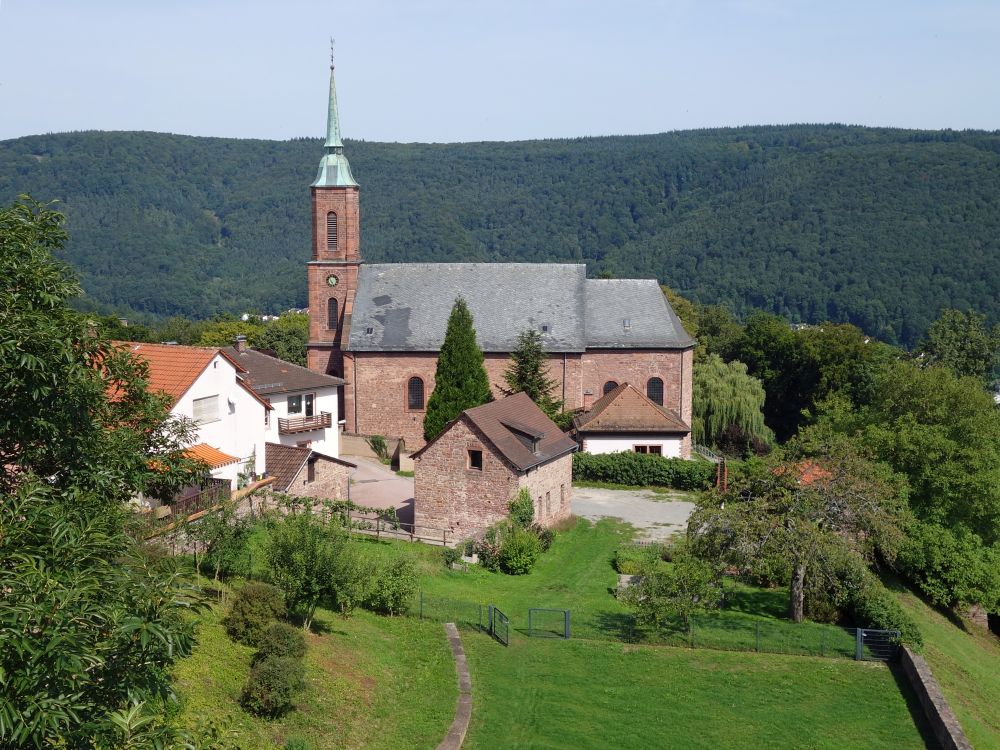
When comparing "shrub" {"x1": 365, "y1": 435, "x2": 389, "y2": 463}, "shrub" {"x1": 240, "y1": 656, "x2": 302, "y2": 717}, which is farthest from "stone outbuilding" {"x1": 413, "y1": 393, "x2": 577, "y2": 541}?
"shrub" {"x1": 240, "y1": 656, "x2": 302, "y2": 717}

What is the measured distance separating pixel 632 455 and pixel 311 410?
41.7 feet

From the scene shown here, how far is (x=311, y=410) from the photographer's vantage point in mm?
40812

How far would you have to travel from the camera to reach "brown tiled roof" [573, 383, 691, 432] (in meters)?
42.9

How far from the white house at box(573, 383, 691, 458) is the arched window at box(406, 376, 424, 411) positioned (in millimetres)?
7913

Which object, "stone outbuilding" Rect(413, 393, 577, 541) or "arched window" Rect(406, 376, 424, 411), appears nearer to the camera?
"stone outbuilding" Rect(413, 393, 577, 541)

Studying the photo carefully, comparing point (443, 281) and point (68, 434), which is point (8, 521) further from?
point (443, 281)

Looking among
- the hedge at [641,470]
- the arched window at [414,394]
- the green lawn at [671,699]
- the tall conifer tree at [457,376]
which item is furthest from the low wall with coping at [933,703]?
the arched window at [414,394]

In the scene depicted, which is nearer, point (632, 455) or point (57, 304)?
point (57, 304)

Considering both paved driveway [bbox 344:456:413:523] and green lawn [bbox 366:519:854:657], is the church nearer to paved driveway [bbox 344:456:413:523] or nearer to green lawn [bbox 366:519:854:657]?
paved driveway [bbox 344:456:413:523]

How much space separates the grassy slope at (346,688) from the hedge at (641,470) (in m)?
21.0

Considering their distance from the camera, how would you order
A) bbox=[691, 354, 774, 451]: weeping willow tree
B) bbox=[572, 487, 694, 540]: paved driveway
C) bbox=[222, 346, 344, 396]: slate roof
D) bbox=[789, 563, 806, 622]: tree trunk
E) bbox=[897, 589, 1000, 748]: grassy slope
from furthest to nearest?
bbox=[691, 354, 774, 451]: weeping willow tree → bbox=[222, 346, 344, 396]: slate roof → bbox=[572, 487, 694, 540]: paved driveway → bbox=[789, 563, 806, 622]: tree trunk → bbox=[897, 589, 1000, 748]: grassy slope

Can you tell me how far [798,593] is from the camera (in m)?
23.8

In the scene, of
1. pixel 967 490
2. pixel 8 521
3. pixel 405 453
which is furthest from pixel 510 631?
pixel 405 453

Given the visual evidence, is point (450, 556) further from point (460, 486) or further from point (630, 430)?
point (630, 430)
